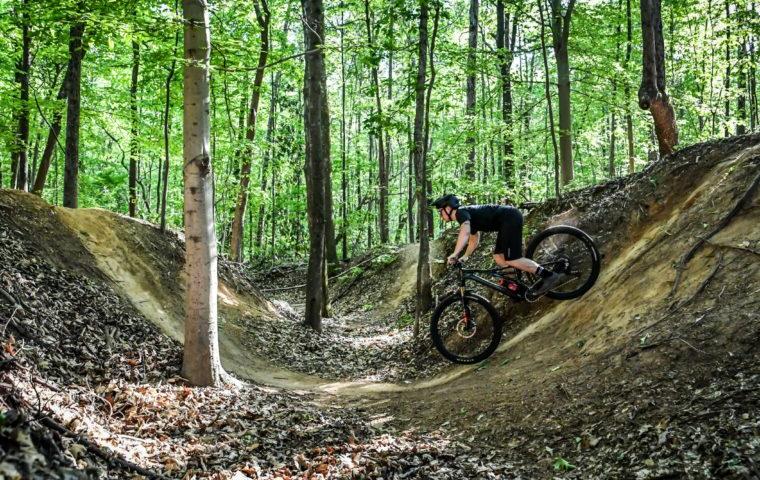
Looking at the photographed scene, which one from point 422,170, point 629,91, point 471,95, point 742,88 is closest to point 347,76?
point 471,95

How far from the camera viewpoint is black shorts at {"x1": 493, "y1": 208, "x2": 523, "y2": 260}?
8.05 metres

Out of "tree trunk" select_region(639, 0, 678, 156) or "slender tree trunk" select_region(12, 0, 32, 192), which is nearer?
"tree trunk" select_region(639, 0, 678, 156)

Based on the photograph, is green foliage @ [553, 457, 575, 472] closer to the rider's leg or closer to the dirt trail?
the dirt trail

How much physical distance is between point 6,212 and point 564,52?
13897 millimetres

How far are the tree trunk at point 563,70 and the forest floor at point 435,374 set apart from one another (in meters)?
5.18

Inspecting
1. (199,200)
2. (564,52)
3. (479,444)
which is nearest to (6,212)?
(199,200)

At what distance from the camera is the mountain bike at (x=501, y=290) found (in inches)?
323

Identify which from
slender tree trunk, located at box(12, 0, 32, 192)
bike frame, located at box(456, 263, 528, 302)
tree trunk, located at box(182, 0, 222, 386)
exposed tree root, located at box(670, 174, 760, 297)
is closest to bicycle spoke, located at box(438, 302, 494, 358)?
bike frame, located at box(456, 263, 528, 302)

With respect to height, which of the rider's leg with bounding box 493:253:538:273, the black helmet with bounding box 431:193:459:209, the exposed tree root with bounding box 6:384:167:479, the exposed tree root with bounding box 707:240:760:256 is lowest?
the exposed tree root with bounding box 6:384:167:479

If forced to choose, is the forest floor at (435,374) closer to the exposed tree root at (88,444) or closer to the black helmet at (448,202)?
the exposed tree root at (88,444)

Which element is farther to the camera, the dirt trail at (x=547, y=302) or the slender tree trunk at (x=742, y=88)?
the slender tree trunk at (x=742, y=88)

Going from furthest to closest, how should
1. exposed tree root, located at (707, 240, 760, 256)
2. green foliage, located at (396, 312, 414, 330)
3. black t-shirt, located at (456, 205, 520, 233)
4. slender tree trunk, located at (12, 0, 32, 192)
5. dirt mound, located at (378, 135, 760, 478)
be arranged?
green foliage, located at (396, 312, 414, 330) < slender tree trunk, located at (12, 0, 32, 192) < black t-shirt, located at (456, 205, 520, 233) < exposed tree root, located at (707, 240, 760, 256) < dirt mound, located at (378, 135, 760, 478)

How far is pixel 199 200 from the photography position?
6734mm

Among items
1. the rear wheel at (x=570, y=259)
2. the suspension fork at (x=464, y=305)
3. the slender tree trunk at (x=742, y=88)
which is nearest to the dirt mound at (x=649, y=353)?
the rear wheel at (x=570, y=259)
